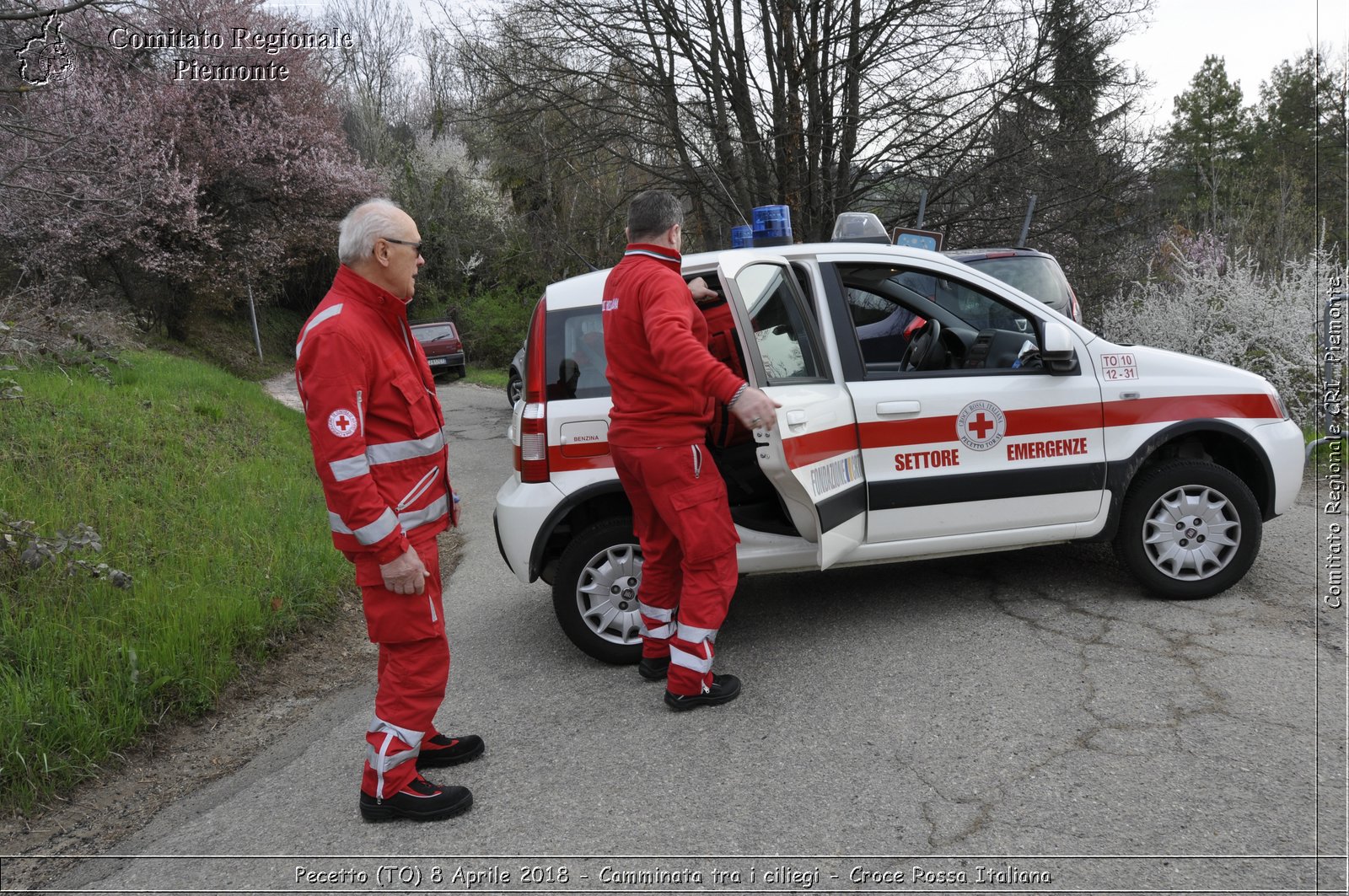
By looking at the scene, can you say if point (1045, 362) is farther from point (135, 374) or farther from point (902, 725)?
point (135, 374)

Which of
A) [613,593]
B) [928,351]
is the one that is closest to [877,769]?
[613,593]

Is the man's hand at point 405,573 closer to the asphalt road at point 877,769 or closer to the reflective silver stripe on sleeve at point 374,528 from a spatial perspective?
the reflective silver stripe on sleeve at point 374,528

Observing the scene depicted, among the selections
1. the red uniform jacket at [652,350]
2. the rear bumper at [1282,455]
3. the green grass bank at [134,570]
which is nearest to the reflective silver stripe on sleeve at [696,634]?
the red uniform jacket at [652,350]

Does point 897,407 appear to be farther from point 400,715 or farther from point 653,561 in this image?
point 400,715

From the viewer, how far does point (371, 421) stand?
3.12 meters

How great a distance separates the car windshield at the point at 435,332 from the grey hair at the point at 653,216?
2094 centimetres

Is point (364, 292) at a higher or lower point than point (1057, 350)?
higher

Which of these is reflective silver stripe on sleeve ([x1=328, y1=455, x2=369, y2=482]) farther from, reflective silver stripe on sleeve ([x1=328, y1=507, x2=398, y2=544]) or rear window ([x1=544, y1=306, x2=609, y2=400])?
rear window ([x1=544, y1=306, x2=609, y2=400])

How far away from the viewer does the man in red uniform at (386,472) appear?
293 centimetres

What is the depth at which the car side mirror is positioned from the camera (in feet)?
14.1

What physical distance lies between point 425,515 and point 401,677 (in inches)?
22.4

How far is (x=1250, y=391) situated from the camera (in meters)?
4.68

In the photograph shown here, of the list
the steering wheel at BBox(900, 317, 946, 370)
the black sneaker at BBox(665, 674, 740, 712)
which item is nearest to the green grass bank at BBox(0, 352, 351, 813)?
the black sneaker at BBox(665, 674, 740, 712)

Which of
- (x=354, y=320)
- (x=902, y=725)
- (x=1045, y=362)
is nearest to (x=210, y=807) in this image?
(x=354, y=320)
